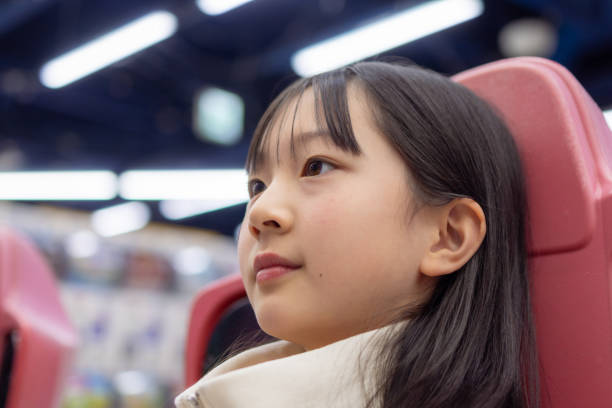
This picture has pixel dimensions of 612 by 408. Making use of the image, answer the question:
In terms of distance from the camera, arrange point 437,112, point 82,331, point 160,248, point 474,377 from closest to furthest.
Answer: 1. point 474,377
2. point 437,112
3. point 82,331
4. point 160,248

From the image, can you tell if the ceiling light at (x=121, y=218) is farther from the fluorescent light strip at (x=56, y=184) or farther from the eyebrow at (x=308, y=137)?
the eyebrow at (x=308, y=137)

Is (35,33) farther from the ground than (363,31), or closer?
farther from the ground

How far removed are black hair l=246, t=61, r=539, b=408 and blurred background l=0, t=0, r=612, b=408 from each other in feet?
4.33

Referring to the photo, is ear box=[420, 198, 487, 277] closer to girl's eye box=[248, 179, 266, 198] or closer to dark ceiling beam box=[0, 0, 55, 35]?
girl's eye box=[248, 179, 266, 198]

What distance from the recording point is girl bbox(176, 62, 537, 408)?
691 millimetres

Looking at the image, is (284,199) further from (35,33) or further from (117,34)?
(35,33)

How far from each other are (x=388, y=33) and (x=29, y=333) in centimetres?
282

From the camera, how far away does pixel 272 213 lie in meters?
0.75

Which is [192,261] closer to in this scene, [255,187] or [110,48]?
[110,48]

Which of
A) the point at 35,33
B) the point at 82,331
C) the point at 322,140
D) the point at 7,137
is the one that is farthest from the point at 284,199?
the point at 7,137

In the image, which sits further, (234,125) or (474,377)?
(234,125)

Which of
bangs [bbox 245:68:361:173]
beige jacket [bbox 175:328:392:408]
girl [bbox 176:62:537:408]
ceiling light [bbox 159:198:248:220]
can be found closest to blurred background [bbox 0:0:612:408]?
ceiling light [bbox 159:198:248:220]

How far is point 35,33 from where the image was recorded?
4641 millimetres

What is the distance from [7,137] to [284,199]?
5.58 m
